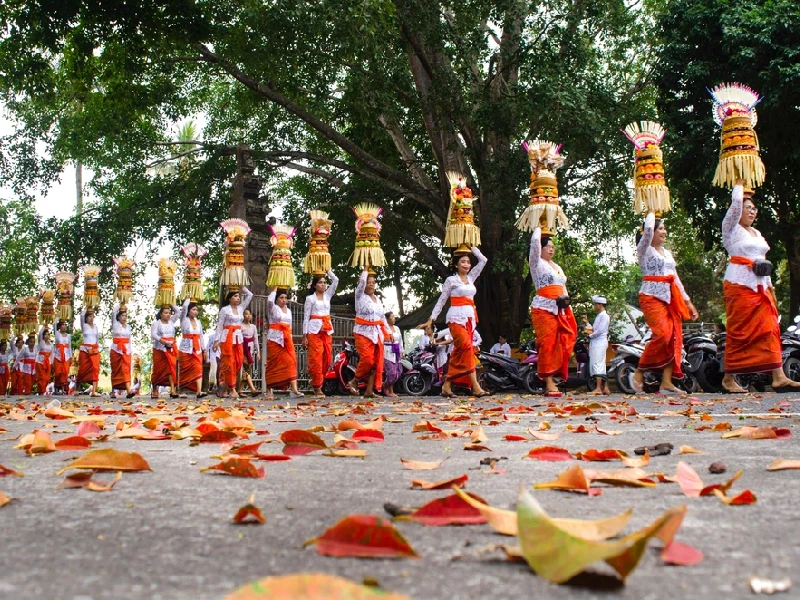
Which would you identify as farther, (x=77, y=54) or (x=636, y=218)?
(x=636, y=218)

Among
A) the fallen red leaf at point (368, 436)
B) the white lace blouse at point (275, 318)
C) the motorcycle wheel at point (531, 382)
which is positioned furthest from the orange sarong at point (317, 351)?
the fallen red leaf at point (368, 436)

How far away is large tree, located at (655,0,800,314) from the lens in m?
13.6

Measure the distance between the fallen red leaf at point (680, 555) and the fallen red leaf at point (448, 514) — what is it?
1.31ft

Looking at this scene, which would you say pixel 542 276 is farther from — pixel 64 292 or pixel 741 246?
pixel 64 292

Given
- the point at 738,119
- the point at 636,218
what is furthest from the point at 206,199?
the point at 738,119

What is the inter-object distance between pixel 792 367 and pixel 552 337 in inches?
107

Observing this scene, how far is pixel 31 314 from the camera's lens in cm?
2331

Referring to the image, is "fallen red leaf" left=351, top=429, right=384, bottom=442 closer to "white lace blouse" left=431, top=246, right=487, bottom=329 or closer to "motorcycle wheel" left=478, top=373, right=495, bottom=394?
"white lace blouse" left=431, top=246, right=487, bottom=329

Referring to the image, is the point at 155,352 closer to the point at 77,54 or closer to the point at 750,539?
the point at 77,54

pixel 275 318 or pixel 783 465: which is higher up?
pixel 275 318

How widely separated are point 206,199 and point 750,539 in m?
19.2

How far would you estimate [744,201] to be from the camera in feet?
27.0

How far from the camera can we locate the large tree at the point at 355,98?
13.5 metres

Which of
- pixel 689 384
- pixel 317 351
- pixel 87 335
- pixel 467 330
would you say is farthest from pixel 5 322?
pixel 689 384
